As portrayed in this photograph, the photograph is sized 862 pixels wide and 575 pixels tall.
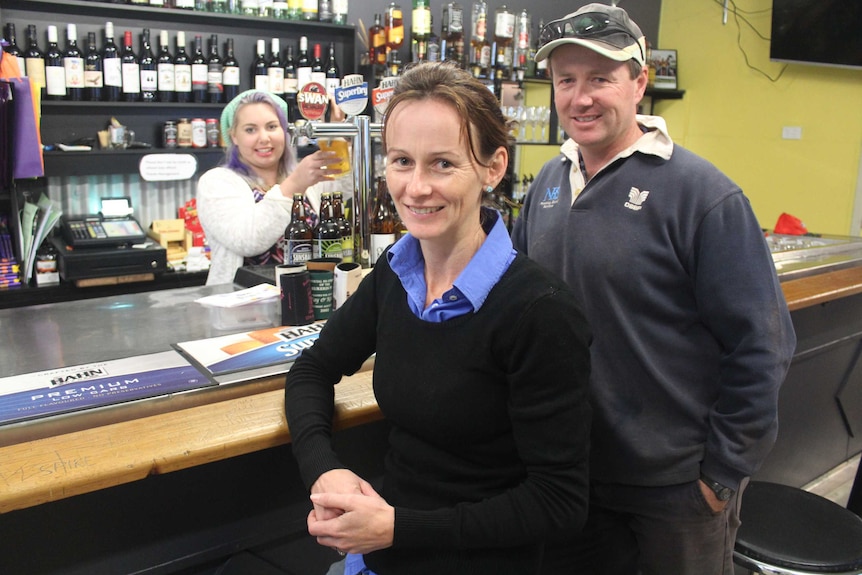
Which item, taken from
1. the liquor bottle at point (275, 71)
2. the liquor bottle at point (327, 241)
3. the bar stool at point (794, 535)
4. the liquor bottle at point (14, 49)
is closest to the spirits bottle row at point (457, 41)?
the liquor bottle at point (275, 71)

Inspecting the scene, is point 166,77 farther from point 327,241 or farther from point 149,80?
point 327,241

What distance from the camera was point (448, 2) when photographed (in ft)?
17.1

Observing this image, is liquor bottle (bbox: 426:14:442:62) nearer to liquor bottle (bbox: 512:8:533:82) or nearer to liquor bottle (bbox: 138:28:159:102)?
liquor bottle (bbox: 512:8:533:82)

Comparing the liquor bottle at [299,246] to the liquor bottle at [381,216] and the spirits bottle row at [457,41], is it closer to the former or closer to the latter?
the liquor bottle at [381,216]

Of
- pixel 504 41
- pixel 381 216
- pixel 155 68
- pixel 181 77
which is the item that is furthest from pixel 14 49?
pixel 504 41

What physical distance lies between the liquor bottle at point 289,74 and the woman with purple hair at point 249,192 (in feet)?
4.48

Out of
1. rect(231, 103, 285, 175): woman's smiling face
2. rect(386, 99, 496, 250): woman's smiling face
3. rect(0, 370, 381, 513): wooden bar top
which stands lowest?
rect(0, 370, 381, 513): wooden bar top

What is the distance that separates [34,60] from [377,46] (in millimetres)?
2007

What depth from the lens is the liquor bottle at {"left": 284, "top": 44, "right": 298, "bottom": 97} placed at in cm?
429

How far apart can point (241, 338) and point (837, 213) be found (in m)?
5.25

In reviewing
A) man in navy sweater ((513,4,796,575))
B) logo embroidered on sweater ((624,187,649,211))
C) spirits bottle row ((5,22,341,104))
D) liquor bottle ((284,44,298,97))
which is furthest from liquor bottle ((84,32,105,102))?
logo embroidered on sweater ((624,187,649,211))

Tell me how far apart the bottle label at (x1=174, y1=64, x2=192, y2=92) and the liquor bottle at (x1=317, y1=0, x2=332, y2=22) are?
2.98 ft

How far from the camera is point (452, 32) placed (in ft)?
15.8

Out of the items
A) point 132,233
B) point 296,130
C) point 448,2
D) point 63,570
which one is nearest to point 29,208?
point 132,233
